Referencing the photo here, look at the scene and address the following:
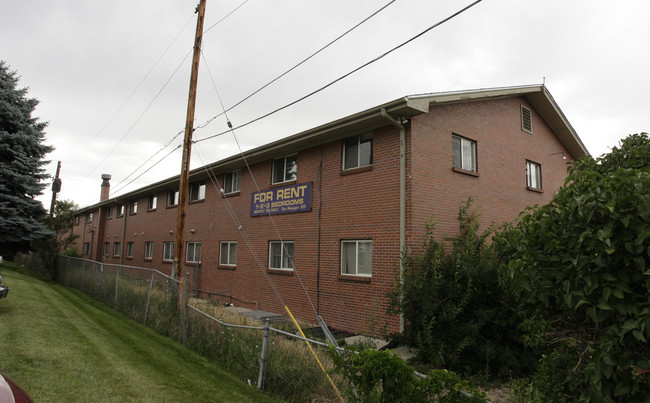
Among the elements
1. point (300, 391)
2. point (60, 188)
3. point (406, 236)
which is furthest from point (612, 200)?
point (60, 188)

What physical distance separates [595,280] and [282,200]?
39.9ft

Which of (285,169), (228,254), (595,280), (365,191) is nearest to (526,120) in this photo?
(365,191)

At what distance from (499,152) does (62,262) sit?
74.2 feet

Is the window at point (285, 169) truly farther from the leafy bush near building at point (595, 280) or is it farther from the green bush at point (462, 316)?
the leafy bush near building at point (595, 280)

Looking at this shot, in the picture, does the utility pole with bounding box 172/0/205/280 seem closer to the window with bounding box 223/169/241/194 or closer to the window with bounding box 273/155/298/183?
the window with bounding box 273/155/298/183

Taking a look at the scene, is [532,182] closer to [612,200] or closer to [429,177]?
[429,177]

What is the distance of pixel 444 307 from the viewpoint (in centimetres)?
870

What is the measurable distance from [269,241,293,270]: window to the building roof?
3151 millimetres

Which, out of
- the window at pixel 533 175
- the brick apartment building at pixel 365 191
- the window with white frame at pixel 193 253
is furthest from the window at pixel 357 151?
the window with white frame at pixel 193 253

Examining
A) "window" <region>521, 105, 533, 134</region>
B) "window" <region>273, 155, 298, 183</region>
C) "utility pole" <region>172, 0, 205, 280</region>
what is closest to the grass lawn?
"utility pole" <region>172, 0, 205, 280</region>

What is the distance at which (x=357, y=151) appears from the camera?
1218 cm

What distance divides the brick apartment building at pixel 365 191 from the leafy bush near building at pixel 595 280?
6869mm

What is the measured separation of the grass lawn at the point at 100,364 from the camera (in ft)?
19.6

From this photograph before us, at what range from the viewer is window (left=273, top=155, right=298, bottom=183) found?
14.5 metres
